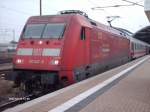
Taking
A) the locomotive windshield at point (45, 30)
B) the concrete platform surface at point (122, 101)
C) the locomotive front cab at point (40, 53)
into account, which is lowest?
the concrete platform surface at point (122, 101)

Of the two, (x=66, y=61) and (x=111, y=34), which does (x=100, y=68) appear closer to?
(x=111, y=34)

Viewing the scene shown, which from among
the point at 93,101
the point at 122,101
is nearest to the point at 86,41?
the point at 93,101

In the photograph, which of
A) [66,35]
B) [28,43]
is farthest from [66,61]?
[28,43]

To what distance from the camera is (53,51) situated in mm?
13828

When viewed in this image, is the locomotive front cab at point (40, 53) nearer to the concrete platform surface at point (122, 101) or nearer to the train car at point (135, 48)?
the concrete platform surface at point (122, 101)

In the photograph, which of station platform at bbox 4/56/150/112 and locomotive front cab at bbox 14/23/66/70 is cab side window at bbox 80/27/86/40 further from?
station platform at bbox 4/56/150/112

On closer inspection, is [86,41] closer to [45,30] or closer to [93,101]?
[45,30]

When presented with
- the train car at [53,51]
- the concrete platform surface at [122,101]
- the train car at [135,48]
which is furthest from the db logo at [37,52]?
the train car at [135,48]

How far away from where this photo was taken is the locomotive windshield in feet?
47.0

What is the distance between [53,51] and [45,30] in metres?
1.34

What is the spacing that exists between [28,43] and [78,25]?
2237 mm

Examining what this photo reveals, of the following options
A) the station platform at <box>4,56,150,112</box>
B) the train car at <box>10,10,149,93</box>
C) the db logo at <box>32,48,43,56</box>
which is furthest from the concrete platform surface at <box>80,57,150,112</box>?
the db logo at <box>32,48,43,56</box>

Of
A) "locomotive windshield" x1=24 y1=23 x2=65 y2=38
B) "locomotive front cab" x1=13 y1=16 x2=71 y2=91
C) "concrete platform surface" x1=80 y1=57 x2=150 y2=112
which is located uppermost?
"locomotive windshield" x1=24 y1=23 x2=65 y2=38

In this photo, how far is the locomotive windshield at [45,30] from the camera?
47.0ft
